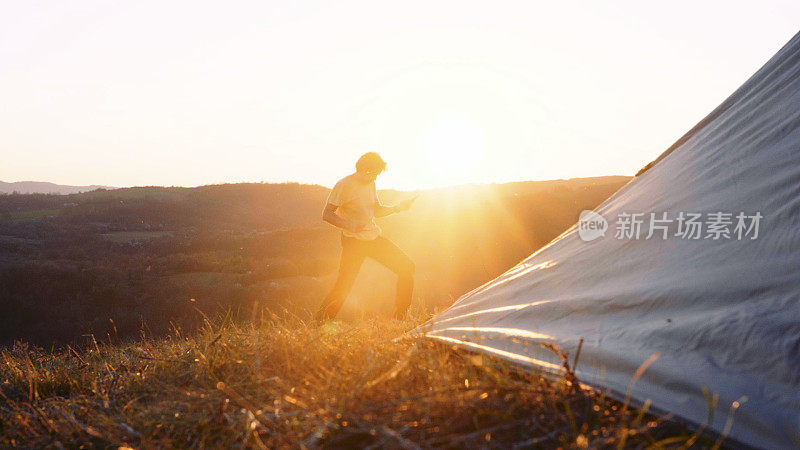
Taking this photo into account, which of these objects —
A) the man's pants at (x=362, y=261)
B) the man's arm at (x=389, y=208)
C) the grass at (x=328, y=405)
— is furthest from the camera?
the man's arm at (x=389, y=208)

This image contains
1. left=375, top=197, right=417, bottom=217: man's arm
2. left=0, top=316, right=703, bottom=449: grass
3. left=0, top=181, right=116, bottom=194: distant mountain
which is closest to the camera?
left=0, top=316, right=703, bottom=449: grass

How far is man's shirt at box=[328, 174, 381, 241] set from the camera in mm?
5285

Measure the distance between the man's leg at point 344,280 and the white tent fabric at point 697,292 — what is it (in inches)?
67.9

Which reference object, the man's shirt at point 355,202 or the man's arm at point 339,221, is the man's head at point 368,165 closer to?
the man's shirt at point 355,202

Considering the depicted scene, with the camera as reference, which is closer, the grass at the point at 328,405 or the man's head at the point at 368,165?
the grass at the point at 328,405

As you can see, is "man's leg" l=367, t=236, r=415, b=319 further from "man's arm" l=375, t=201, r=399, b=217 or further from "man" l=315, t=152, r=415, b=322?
"man's arm" l=375, t=201, r=399, b=217

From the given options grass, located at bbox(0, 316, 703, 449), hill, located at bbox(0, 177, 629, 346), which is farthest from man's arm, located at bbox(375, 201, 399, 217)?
grass, located at bbox(0, 316, 703, 449)

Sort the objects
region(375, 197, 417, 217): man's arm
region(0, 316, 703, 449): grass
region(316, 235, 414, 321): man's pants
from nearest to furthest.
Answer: region(0, 316, 703, 449): grass < region(316, 235, 414, 321): man's pants < region(375, 197, 417, 217): man's arm

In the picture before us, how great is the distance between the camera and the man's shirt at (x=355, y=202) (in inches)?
208

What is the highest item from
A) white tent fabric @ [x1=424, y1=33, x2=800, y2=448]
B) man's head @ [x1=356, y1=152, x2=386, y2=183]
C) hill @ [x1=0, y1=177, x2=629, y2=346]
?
man's head @ [x1=356, y1=152, x2=386, y2=183]

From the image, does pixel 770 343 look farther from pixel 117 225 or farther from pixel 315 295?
pixel 117 225

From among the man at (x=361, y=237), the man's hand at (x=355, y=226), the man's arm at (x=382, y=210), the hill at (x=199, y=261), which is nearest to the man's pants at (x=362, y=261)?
the man at (x=361, y=237)

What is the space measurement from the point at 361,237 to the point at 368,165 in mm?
757

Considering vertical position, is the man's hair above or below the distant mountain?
below
